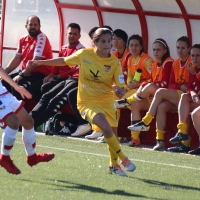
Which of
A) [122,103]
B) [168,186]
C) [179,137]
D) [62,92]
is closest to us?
[168,186]

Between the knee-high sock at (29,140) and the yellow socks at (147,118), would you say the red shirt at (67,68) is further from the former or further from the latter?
the knee-high sock at (29,140)

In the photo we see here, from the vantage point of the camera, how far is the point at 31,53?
13055 millimetres

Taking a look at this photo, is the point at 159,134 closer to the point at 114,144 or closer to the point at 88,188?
the point at 114,144

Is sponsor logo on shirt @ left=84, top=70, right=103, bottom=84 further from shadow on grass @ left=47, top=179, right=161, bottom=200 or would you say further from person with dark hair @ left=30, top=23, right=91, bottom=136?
person with dark hair @ left=30, top=23, right=91, bottom=136

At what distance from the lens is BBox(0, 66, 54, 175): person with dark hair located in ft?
25.1

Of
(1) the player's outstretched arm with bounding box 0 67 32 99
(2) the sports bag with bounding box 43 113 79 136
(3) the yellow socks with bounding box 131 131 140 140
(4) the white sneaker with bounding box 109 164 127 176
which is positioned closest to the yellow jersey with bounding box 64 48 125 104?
(4) the white sneaker with bounding box 109 164 127 176

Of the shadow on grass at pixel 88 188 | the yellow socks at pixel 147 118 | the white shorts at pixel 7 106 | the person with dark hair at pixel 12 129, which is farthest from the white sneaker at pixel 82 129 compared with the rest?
the shadow on grass at pixel 88 188

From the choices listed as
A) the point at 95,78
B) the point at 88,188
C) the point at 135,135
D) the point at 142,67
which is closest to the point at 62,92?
the point at 142,67

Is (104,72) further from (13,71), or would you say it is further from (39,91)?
(13,71)

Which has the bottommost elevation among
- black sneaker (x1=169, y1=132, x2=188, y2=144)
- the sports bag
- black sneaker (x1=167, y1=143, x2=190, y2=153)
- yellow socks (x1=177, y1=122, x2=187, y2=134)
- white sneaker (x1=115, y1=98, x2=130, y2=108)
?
the sports bag

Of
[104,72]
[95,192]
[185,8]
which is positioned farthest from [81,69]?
[185,8]

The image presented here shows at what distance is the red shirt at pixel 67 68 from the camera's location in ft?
40.9

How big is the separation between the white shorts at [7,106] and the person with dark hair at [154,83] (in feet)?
12.3

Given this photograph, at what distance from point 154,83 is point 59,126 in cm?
198
